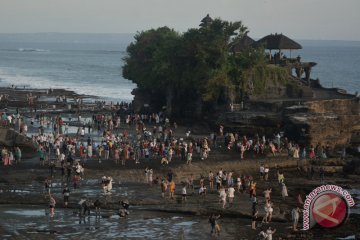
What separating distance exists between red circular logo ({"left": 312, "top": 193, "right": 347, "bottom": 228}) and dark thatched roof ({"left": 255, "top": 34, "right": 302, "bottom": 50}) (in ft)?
130

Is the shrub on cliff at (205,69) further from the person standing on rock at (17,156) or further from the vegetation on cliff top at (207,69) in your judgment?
the person standing on rock at (17,156)

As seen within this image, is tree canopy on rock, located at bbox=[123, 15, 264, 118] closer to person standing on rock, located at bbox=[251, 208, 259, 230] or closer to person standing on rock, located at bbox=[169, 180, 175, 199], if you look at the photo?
person standing on rock, located at bbox=[169, 180, 175, 199]

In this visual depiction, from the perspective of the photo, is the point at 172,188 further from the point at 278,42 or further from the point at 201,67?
the point at 278,42

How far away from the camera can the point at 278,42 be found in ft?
216

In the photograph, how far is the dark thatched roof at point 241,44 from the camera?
207 feet

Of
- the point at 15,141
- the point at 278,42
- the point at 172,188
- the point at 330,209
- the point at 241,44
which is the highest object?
the point at 278,42

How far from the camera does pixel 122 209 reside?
108 ft

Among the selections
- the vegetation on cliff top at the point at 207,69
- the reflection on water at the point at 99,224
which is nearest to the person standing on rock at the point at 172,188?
the reflection on water at the point at 99,224

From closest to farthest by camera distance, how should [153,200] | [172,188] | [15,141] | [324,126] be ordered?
[153,200] < [172,188] < [15,141] < [324,126]

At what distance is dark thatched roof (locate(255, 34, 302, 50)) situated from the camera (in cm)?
6517

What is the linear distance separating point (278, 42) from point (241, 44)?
3489 mm

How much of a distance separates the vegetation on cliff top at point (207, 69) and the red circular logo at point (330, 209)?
32.8 m

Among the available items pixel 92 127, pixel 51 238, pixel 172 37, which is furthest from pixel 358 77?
pixel 51 238

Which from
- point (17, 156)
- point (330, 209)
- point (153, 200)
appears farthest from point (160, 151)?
point (330, 209)
